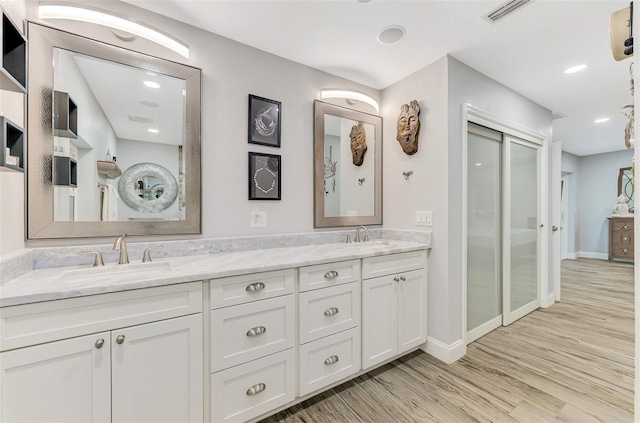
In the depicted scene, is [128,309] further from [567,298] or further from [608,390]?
[567,298]

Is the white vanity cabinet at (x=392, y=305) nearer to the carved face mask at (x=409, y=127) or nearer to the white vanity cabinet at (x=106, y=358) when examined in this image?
the carved face mask at (x=409, y=127)

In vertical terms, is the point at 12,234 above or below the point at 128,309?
above

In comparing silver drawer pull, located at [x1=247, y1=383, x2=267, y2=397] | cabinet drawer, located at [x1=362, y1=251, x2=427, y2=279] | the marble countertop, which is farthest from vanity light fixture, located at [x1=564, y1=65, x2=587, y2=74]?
silver drawer pull, located at [x1=247, y1=383, x2=267, y2=397]

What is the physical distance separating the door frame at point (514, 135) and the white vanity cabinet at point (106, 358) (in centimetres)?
205

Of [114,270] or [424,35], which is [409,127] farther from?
[114,270]

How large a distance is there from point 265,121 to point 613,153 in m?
7.92

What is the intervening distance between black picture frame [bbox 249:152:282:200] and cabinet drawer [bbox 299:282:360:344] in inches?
32.9

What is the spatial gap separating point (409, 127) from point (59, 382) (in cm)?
264

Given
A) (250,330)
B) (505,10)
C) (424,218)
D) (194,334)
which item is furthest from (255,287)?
(505,10)

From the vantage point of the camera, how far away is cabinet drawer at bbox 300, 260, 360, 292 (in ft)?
5.32

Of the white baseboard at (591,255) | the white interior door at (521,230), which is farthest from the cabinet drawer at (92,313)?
the white baseboard at (591,255)

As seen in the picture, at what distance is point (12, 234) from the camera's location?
1273 mm

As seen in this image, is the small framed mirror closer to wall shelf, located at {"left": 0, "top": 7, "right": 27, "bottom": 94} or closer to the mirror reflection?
the mirror reflection

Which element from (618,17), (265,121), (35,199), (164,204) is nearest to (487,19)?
(618,17)
